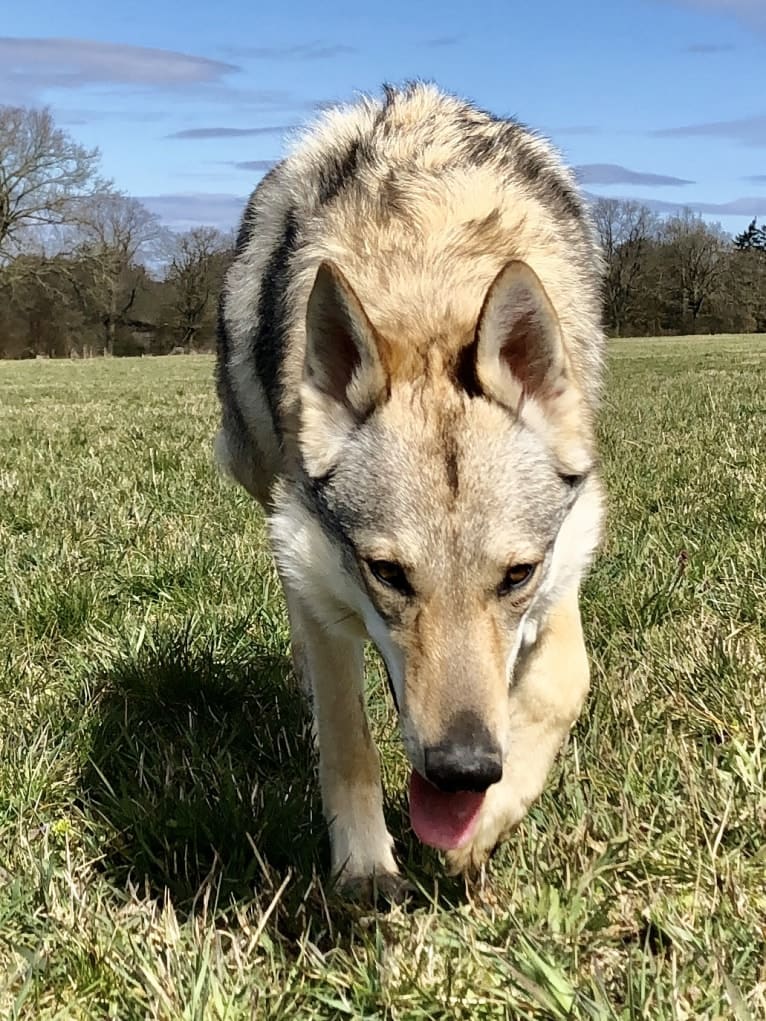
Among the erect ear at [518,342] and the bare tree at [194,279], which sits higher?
the bare tree at [194,279]

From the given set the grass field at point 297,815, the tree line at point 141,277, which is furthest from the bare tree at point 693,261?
the grass field at point 297,815

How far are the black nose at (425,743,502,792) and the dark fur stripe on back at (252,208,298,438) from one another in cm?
133

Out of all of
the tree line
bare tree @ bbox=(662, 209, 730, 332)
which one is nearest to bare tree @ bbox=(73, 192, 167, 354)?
the tree line

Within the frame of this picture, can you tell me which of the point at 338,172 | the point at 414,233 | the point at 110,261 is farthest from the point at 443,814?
the point at 110,261

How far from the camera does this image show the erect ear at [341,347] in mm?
2486

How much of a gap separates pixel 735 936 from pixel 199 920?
1117 mm

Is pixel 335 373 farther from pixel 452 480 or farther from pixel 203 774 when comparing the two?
pixel 203 774

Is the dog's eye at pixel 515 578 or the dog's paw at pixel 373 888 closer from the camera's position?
the dog's eye at pixel 515 578

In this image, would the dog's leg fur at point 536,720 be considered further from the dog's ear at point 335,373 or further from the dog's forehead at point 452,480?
the dog's ear at point 335,373

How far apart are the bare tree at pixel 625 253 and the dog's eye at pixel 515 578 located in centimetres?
5430

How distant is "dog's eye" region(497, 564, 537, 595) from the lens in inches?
93.5

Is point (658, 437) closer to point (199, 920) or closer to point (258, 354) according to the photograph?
point (258, 354)

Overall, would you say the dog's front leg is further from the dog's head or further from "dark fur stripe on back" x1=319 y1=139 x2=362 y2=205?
"dark fur stripe on back" x1=319 y1=139 x2=362 y2=205

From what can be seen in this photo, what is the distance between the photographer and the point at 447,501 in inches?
93.4
